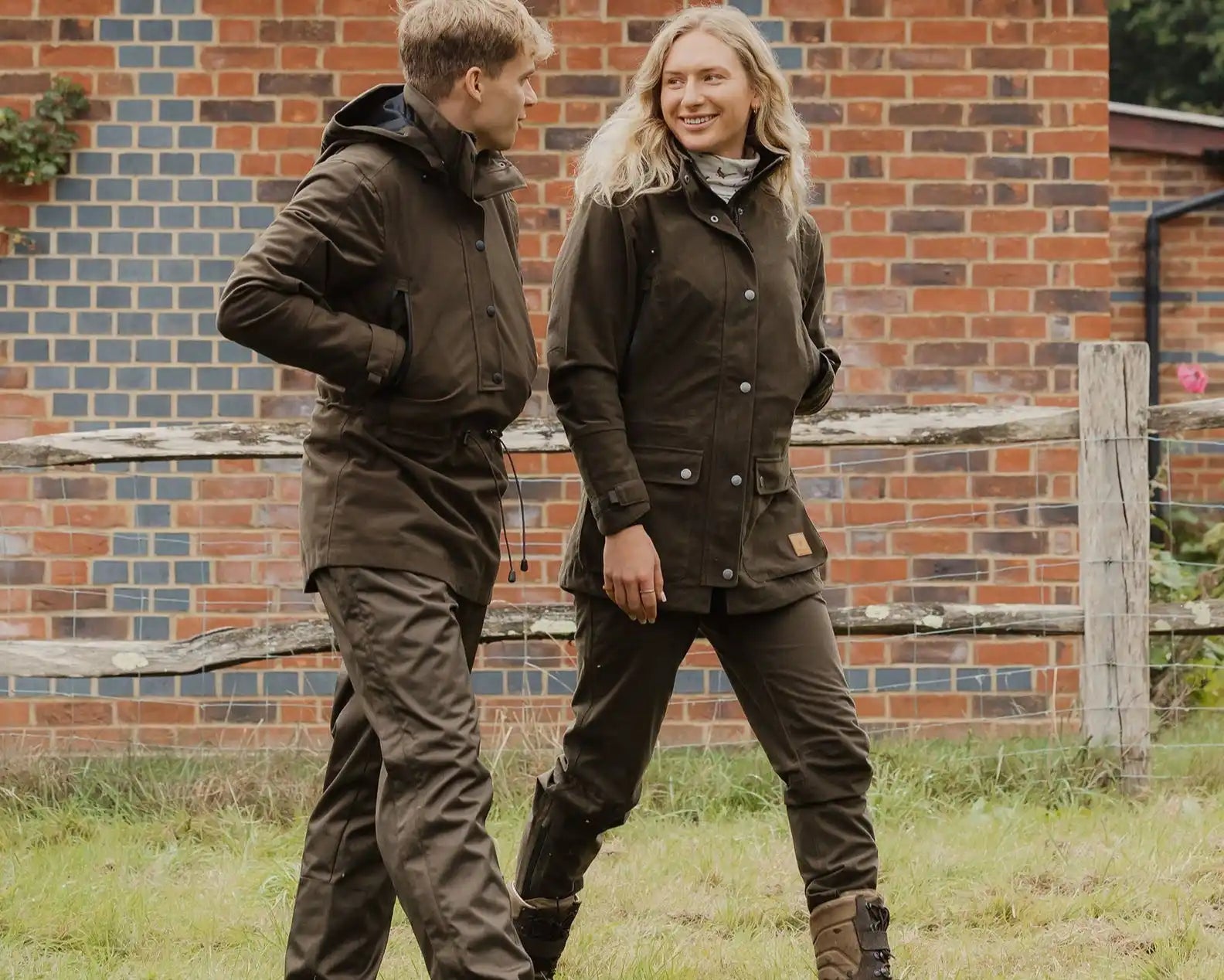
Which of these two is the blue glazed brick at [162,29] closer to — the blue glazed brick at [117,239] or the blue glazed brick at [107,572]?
the blue glazed brick at [117,239]

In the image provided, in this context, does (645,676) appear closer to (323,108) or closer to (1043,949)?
(1043,949)

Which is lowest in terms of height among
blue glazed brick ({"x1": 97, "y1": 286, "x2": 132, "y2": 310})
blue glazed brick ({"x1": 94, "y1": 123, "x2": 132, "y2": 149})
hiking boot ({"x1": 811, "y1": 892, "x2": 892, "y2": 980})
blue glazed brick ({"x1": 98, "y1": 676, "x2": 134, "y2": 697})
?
hiking boot ({"x1": 811, "y1": 892, "x2": 892, "y2": 980})

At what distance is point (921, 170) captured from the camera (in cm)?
569

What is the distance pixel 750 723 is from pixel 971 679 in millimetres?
2825

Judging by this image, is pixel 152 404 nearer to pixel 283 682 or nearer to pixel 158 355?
pixel 158 355

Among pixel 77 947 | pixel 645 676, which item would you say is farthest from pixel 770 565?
pixel 77 947

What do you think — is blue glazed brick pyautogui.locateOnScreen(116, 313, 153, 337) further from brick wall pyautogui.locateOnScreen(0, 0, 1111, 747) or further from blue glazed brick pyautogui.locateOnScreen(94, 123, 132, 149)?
blue glazed brick pyautogui.locateOnScreen(94, 123, 132, 149)

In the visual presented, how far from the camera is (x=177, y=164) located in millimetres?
5684

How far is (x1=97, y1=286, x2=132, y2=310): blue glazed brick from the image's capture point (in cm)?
568

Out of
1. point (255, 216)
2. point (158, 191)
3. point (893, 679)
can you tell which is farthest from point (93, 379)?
point (893, 679)

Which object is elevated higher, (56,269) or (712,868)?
(56,269)

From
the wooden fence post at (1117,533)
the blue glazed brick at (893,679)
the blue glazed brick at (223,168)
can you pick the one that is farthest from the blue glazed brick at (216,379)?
the wooden fence post at (1117,533)

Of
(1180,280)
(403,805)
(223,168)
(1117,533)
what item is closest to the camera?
(403,805)

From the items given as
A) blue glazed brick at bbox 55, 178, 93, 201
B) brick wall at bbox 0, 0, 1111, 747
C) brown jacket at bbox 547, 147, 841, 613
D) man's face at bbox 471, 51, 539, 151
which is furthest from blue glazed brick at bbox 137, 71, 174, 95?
man's face at bbox 471, 51, 539, 151
